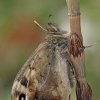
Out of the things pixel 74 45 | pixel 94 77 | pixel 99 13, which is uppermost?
pixel 99 13

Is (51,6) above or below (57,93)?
above

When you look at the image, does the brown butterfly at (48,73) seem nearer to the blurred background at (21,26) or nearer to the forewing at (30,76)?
the forewing at (30,76)

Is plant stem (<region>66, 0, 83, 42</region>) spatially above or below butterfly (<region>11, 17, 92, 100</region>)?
above

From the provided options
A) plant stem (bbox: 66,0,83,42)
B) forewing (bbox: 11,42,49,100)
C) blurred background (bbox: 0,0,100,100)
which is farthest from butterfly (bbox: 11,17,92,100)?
blurred background (bbox: 0,0,100,100)

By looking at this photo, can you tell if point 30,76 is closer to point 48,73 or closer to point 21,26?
point 48,73

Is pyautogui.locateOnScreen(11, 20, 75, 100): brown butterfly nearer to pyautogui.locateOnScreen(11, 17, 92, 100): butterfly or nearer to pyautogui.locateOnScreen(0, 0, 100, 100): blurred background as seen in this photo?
pyautogui.locateOnScreen(11, 17, 92, 100): butterfly

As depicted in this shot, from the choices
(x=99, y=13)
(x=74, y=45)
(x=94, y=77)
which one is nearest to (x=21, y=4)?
(x=99, y=13)

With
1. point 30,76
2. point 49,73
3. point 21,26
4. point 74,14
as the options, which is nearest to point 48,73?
point 49,73

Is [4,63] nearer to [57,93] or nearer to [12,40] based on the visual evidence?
[12,40]

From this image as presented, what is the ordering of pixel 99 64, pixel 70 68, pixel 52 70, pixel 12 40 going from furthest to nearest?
pixel 12 40 < pixel 99 64 < pixel 52 70 < pixel 70 68
